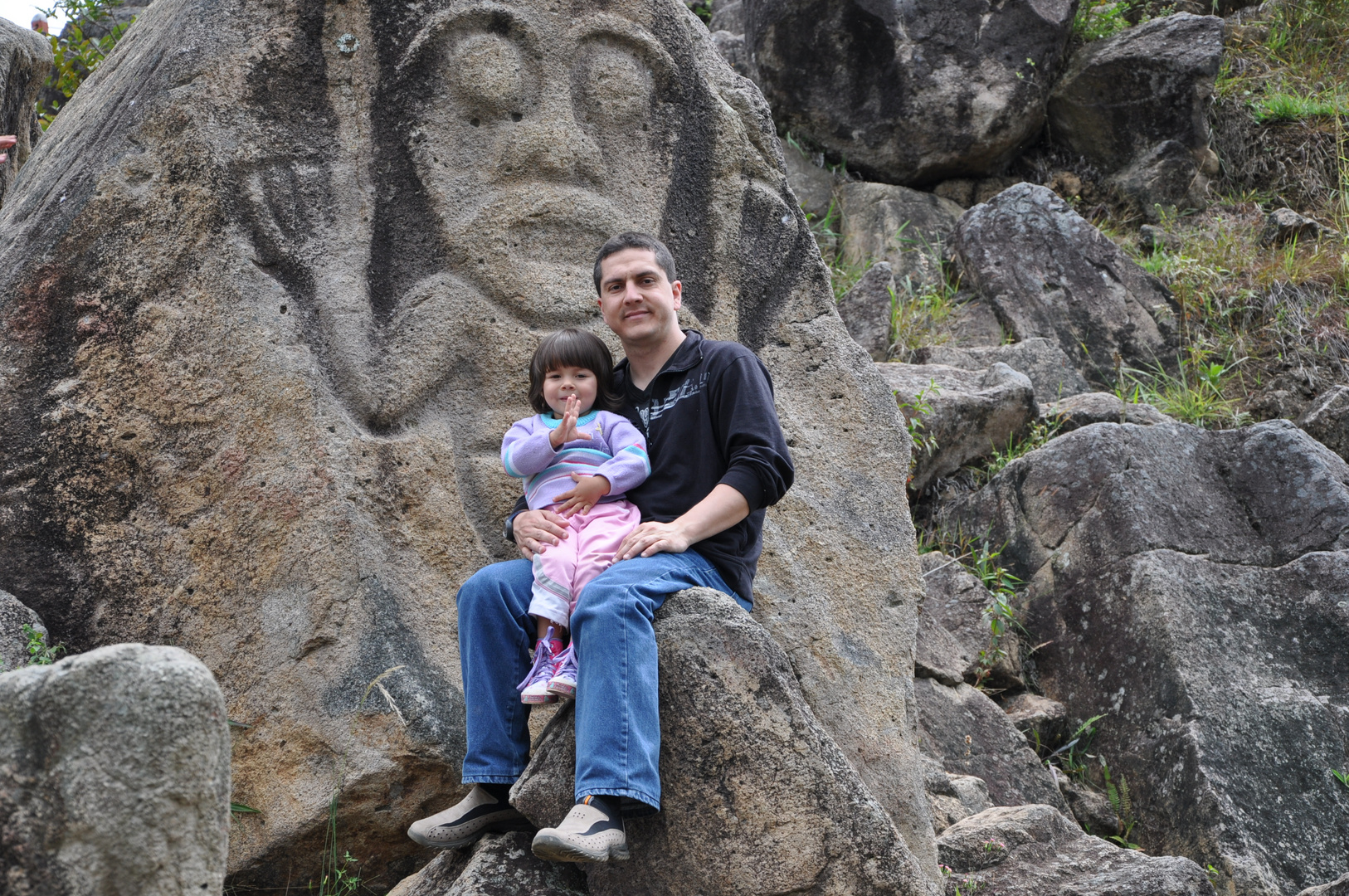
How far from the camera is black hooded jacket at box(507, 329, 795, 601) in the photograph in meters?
2.71

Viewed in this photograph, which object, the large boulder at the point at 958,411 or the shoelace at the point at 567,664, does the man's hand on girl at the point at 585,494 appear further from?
the large boulder at the point at 958,411

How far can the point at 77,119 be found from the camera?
3941 millimetres

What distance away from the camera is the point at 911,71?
301 inches

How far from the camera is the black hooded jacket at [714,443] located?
271 cm

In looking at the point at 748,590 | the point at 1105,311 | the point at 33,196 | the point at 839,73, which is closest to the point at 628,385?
the point at 748,590

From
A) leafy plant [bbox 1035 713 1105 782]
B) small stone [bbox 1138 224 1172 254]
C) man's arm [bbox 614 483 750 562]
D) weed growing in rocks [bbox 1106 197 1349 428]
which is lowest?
weed growing in rocks [bbox 1106 197 1349 428]

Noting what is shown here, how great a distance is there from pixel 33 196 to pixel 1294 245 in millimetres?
6654

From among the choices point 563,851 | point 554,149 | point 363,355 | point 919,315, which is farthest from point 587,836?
point 919,315

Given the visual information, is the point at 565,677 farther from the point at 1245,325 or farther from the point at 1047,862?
the point at 1245,325

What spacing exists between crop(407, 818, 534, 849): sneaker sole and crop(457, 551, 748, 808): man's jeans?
0.12m

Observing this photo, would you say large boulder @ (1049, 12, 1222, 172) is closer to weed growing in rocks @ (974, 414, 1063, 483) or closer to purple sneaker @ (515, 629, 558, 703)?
weed growing in rocks @ (974, 414, 1063, 483)

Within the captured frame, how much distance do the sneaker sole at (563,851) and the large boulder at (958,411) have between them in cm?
367

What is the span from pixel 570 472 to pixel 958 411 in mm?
3328

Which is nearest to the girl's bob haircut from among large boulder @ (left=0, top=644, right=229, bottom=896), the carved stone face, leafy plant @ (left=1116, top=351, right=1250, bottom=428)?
the carved stone face
